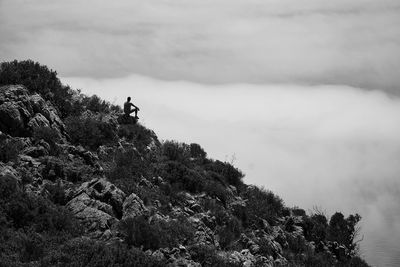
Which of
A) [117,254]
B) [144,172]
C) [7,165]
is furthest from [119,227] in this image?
[144,172]

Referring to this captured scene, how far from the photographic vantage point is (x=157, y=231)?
50.3ft

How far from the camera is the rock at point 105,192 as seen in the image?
54.3 feet

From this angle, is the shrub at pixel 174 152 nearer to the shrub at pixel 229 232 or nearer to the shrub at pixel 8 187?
the shrub at pixel 229 232

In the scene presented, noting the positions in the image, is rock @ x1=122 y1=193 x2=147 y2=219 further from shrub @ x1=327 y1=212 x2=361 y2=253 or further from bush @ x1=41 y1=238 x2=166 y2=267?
shrub @ x1=327 y1=212 x2=361 y2=253

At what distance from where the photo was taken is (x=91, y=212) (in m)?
15.6

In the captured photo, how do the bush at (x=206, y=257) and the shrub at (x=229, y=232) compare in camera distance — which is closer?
the bush at (x=206, y=257)

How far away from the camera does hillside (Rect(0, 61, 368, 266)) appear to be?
1379cm

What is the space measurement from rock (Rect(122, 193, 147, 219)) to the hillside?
4 cm

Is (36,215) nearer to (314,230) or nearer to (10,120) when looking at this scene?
(10,120)

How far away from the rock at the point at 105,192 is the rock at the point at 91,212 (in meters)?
0.30

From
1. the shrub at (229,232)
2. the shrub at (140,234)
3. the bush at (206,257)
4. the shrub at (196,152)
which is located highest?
the shrub at (196,152)

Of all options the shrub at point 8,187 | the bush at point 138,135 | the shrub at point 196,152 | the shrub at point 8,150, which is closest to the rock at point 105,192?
the shrub at point 8,187

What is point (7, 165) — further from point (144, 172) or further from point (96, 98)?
point (96, 98)

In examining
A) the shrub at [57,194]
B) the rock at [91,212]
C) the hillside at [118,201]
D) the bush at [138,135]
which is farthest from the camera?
the bush at [138,135]
